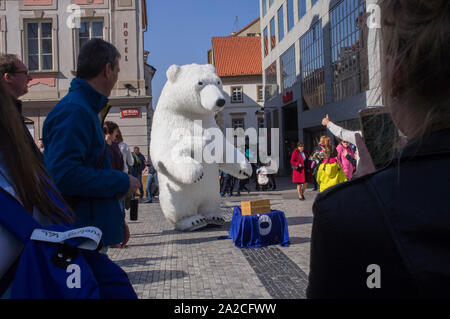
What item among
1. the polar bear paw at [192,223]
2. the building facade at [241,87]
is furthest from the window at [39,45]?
the building facade at [241,87]

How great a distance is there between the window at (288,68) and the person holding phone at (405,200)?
72.1 ft

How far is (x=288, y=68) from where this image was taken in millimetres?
23109

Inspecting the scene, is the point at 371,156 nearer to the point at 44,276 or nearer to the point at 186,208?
the point at 44,276

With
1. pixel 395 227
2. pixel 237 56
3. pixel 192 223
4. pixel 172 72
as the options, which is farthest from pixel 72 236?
pixel 237 56

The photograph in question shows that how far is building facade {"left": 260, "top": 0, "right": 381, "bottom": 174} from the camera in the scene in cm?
1470

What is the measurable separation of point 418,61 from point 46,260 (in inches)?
36.3

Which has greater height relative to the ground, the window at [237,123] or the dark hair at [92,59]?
the window at [237,123]

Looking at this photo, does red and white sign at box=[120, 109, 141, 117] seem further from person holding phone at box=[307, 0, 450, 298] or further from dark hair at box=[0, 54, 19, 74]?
person holding phone at box=[307, 0, 450, 298]

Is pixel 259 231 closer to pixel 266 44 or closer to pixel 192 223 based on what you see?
pixel 192 223

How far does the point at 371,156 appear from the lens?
1.20 meters

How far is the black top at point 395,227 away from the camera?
0.61 meters

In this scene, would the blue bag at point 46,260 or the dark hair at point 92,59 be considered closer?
the blue bag at point 46,260

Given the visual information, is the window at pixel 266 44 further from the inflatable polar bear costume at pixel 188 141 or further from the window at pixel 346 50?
the inflatable polar bear costume at pixel 188 141
